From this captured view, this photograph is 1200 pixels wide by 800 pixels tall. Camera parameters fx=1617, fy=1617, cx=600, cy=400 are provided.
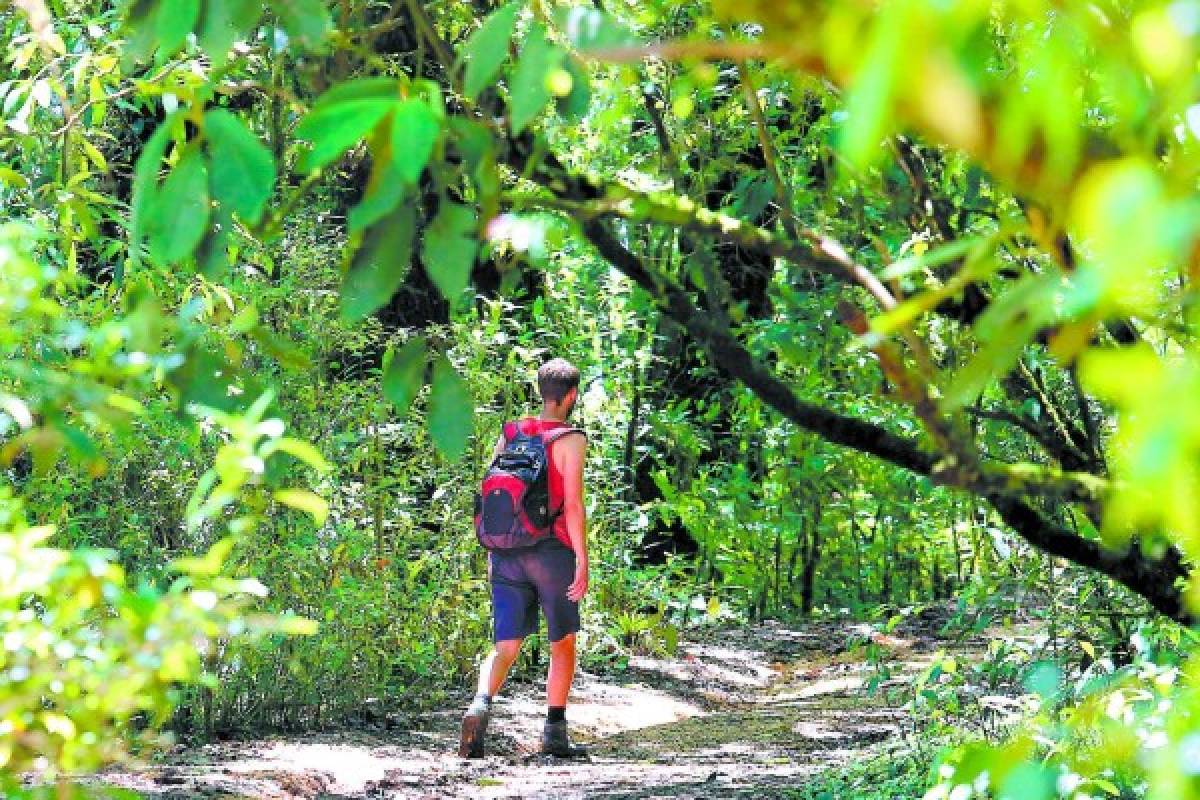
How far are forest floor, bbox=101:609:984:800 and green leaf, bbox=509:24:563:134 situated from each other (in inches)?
179

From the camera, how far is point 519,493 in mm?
7543

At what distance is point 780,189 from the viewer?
2.86m

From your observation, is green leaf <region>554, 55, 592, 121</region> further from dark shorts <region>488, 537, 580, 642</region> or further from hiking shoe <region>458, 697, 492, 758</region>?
dark shorts <region>488, 537, 580, 642</region>

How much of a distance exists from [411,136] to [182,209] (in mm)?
649

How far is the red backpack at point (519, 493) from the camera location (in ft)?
24.7

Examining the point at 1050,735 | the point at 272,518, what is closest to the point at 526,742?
the point at 272,518

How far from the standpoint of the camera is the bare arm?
7.50 metres

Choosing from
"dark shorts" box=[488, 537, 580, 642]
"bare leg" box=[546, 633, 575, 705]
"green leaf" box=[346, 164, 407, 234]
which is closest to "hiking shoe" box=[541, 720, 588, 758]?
"bare leg" box=[546, 633, 575, 705]

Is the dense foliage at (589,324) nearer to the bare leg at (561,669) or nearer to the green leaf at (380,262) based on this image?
the green leaf at (380,262)

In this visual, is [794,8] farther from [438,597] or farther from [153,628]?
[438,597]

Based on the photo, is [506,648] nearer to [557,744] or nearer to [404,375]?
[557,744]

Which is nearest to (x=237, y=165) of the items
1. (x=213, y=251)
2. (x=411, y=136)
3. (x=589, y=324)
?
(x=213, y=251)

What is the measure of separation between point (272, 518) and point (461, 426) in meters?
5.53

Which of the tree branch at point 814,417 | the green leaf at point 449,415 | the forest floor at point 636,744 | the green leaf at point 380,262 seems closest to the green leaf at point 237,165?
the green leaf at point 380,262
